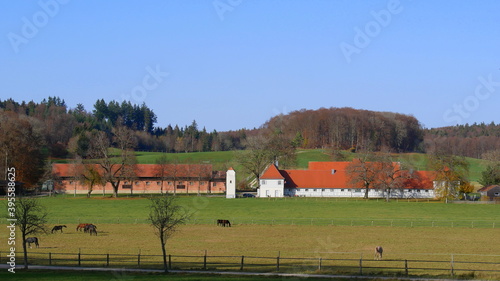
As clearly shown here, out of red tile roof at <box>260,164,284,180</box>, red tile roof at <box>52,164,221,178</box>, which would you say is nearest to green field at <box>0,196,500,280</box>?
red tile roof at <box>260,164,284,180</box>

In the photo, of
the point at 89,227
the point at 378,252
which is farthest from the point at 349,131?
the point at 378,252

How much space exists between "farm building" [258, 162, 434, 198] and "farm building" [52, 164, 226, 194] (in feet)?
42.5

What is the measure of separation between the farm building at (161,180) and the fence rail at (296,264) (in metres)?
67.8

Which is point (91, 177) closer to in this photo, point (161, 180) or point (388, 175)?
point (161, 180)

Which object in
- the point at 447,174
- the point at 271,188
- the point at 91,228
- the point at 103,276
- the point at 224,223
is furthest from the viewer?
the point at 271,188

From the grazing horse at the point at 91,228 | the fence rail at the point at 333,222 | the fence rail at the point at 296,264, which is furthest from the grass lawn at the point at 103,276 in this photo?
the fence rail at the point at 333,222

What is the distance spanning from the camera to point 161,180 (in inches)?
4163

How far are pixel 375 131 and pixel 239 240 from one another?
144990mm

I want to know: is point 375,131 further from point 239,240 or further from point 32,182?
point 239,240

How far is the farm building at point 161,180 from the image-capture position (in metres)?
106

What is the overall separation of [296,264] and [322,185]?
69752 millimetres

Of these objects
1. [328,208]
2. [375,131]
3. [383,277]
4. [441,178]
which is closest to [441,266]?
[383,277]

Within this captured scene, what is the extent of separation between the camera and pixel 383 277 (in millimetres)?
29688

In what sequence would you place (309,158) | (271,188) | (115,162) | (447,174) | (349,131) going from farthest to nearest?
(349,131), (309,158), (271,188), (115,162), (447,174)
